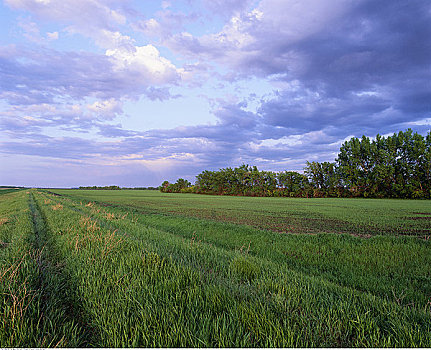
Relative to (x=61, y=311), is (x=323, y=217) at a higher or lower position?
lower

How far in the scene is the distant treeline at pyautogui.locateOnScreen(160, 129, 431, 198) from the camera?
58.5 m

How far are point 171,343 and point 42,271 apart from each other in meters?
3.51

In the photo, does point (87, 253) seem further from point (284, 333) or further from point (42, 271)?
point (284, 333)

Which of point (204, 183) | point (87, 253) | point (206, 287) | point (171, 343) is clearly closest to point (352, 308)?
point (206, 287)

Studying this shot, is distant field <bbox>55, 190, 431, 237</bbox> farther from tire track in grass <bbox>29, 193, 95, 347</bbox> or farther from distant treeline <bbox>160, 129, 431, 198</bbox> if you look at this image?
distant treeline <bbox>160, 129, 431, 198</bbox>

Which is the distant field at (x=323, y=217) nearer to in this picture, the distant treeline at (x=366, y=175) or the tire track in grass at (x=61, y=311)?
the tire track in grass at (x=61, y=311)

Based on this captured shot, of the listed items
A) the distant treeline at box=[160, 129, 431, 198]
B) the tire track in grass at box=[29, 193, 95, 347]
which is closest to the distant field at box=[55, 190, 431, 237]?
the tire track in grass at box=[29, 193, 95, 347]

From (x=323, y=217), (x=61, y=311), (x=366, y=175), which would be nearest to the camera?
(x=61, y=311)

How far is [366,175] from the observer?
66.1 metres

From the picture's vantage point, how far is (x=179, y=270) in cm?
341

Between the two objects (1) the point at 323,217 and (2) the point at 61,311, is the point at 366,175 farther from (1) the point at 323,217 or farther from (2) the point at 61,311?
(2) the point at 61,311

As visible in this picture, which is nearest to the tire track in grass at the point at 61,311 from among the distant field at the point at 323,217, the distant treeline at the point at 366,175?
the distant field at the point at 323,217

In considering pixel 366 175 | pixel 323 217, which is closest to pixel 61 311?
pixel 323 217

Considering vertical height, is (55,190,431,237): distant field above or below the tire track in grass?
below
